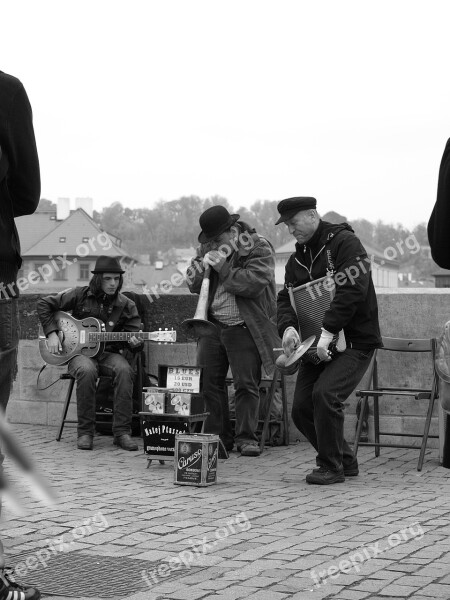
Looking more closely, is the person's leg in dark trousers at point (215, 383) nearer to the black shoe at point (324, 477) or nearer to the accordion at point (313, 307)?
the accordion at point (313, 307)

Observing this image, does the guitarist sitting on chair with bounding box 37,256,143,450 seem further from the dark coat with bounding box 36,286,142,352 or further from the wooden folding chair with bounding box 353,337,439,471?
the wooden folding chair with bounding box 353,337,439,471

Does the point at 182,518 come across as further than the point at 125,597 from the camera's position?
Yes

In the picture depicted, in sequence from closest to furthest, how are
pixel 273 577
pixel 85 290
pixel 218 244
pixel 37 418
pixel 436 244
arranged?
pixel 436 244 < pixel 273 577 < pixel 218 244 < pixel 85 290 < pixel 37 418

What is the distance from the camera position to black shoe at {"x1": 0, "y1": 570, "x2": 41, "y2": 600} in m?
3.64

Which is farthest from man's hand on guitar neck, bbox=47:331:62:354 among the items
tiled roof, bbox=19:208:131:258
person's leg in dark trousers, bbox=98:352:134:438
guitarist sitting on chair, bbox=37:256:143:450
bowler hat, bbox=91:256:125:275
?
tiled roof, bbox=19:208:131:258

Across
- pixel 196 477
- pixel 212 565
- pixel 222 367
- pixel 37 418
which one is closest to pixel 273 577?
pixel 212 565

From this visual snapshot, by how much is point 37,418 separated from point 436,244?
732cm

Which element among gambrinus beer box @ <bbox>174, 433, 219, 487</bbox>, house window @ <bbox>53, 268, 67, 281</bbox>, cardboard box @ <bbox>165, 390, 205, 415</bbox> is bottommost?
gambrinus beer box @ <bbox>174, 433, 219, 487</bbox>

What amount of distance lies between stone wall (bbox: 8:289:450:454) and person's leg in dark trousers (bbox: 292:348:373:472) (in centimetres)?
174

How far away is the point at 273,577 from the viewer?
14.4ft

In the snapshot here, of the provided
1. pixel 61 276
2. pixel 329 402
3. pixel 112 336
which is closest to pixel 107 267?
pixel 112 336

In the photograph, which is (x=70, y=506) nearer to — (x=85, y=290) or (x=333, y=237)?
(x=333, y=237)

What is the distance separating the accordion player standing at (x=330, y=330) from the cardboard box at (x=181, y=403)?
2.82 feet

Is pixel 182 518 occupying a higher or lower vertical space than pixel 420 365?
lower
